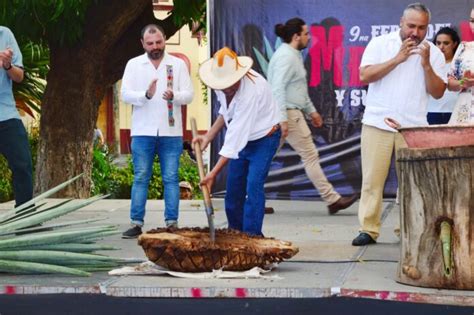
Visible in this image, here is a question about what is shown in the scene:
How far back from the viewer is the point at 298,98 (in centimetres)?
1175

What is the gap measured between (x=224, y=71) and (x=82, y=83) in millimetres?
7149

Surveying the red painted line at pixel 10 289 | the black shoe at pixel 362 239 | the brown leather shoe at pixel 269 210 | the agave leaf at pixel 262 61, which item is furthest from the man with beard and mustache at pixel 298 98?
the red painted line at pixel 10 289

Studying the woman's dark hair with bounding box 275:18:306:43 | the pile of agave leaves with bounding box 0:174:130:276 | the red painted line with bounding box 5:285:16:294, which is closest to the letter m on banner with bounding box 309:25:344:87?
the woman's dark hair with bounding box 275:18:306:43

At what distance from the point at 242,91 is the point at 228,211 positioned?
3.30 feet

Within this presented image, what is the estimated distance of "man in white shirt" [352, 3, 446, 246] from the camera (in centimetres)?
889

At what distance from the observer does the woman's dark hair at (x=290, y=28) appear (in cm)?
1168

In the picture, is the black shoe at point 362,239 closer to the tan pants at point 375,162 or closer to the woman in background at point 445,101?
the tan pants at point 375,162

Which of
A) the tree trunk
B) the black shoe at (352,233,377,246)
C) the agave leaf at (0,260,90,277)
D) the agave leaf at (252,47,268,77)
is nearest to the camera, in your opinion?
the agave leaf at (0,260,90,277)

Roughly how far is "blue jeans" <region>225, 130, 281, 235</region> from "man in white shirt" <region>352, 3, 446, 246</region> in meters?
0.81

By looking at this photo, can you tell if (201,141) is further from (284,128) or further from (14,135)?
(284,128)

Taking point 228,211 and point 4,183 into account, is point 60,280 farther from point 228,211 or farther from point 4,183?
point 4,183

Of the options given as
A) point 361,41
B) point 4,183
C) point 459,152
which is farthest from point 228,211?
point 4,183

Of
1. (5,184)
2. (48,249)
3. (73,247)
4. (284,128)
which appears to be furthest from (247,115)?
(5,184)

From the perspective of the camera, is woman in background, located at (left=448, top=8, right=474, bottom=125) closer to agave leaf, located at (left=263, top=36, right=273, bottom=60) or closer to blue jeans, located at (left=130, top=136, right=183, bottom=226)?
blue jeans, located at (left=130, top=136, right=183, bottom=226)
